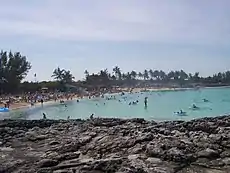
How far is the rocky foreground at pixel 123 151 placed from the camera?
1174 cm

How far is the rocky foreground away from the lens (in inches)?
462

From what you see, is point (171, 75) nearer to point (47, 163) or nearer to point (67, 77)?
point (67, 77)

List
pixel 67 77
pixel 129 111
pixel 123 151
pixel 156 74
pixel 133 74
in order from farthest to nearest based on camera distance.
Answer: pixel 156 74 → pixel 133 74 → pixel 67 77 → pixel 129 111 → pixel 123 151

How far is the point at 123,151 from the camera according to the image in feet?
44.1

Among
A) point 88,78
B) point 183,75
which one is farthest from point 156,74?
point 88,78

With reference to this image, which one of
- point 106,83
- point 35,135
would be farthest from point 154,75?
point 35,135

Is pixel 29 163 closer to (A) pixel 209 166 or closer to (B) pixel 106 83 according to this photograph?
(A) pixel 209 166

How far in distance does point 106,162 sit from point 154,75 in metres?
171

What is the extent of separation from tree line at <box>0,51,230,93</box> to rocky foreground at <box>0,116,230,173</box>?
65390mm

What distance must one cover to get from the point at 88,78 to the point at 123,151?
114650mm

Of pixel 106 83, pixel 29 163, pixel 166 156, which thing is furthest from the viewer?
pixel 106 83

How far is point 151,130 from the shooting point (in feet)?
54.5

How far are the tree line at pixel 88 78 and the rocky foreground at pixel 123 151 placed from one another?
65390mm

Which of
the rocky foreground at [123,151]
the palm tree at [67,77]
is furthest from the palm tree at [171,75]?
the rocky foreground at [123,151]
